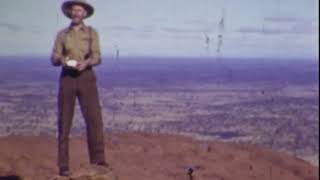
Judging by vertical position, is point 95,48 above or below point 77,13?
below

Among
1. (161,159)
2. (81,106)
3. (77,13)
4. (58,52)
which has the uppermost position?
(77,13)

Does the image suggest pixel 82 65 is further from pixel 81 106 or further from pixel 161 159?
pixel 161 159

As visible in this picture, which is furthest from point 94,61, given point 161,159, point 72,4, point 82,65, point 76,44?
point 161,159

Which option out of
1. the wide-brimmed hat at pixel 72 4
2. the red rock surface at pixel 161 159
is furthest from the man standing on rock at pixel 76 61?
the red rock surface at pixel 161 159

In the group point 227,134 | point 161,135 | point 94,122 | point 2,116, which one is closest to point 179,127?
point 227,134

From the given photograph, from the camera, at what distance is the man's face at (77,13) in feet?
17.6

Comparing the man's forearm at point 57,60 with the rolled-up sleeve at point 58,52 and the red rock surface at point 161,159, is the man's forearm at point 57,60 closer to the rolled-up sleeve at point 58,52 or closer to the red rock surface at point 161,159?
the rolled-up sleeve at point 58,52

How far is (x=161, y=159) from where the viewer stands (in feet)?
30.3

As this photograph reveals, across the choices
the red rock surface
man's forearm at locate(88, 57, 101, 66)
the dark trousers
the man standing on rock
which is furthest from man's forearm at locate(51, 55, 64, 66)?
the red rock surface

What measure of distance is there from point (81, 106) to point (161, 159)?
3.89m

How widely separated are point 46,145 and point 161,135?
2.48 m

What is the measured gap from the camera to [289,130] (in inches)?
1415

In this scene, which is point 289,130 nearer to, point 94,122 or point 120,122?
point 120,122

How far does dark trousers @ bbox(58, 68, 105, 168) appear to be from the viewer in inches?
214
